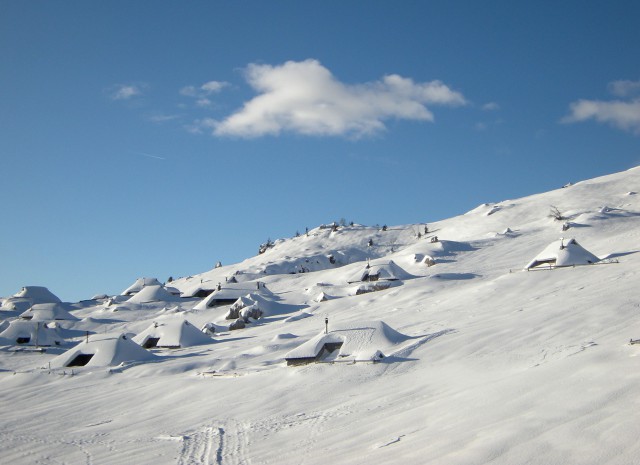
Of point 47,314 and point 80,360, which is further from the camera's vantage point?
point 47,314

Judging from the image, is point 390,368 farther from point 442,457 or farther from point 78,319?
point 78,319

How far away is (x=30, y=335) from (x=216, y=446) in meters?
33.9

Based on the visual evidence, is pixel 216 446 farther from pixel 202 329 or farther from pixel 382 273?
pixel 382 273

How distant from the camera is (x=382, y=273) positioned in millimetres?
52344

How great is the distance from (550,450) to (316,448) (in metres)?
5.96

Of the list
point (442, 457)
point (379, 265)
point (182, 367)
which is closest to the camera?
point (442, 457)

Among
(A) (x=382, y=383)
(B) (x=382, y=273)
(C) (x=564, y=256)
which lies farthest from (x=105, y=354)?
(C) (x=564, y=256)

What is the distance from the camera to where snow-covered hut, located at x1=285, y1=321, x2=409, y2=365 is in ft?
85.3

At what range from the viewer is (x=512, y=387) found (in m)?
16.7

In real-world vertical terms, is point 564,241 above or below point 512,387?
above

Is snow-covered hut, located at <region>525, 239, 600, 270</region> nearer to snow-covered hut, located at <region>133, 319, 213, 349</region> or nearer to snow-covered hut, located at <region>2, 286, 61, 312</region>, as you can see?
snow-covered hut, located at <region>133, 319, 213, 349</region>

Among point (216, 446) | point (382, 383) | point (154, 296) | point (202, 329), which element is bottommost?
point (216, 446)

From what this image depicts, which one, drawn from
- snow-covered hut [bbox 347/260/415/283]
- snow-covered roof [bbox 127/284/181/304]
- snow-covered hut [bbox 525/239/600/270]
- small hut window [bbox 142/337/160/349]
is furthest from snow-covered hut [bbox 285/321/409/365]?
snow-covered roof [bbox 127/284/181/304]

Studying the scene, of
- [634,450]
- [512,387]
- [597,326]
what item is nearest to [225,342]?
[597,326]
